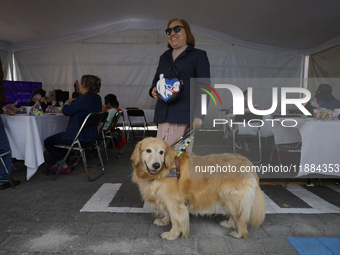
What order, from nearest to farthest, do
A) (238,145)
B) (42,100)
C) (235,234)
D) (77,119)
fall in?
(235,234) < (77,119) < (42,100) < (238,145)

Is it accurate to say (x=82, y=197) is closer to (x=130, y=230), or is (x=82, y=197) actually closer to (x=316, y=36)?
(x=130, y=230)

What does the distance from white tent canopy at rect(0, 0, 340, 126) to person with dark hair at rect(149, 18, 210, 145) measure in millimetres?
5943

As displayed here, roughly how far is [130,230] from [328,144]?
2.77m

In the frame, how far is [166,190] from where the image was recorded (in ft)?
6.40

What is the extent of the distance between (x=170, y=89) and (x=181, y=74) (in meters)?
0.20

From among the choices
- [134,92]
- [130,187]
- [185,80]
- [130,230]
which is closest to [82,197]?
[130,187]

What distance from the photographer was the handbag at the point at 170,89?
2.08 meters

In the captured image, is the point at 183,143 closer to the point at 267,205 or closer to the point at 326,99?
the point at 267,205

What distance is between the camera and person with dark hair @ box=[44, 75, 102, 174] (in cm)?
350

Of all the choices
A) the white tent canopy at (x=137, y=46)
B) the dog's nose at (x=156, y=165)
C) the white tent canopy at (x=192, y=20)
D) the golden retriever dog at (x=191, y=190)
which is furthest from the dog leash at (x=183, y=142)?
the white tent canopy at (x=137, y=46)

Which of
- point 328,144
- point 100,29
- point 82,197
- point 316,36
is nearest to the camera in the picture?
point 82,197

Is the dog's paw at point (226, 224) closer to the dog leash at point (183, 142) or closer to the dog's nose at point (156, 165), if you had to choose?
the dog leash at point (183, 142)

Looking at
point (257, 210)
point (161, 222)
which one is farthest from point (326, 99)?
point (161, 222)

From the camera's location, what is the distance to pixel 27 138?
10.7ft
